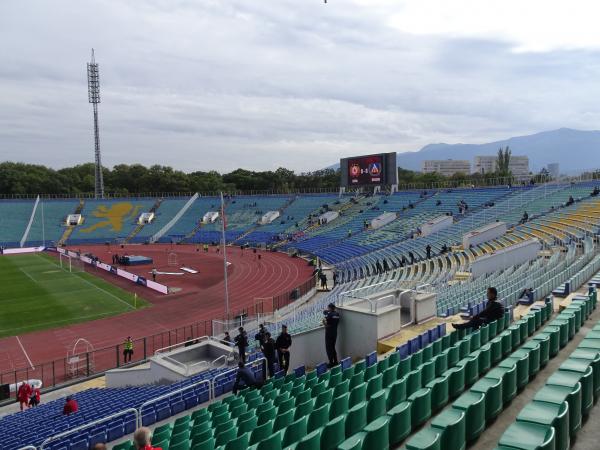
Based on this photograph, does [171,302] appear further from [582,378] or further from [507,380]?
[582,378]

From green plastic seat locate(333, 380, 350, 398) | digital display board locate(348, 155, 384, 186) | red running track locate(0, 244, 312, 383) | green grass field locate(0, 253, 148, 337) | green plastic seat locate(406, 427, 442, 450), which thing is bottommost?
red running track locate(0, 244, 312, 383)

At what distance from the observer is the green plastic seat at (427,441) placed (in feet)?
16.9

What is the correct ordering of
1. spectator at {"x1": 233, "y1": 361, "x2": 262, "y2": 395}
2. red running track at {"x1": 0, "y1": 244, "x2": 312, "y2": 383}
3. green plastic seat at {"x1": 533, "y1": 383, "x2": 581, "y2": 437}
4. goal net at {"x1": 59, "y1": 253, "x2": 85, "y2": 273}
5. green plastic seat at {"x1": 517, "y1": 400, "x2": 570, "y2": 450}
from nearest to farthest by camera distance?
1. green plastic seat at {"x1": 517, "y1": 400, "x2": 570, "y2": 450}
2. green plastic seat at {"x1": 533, "y1": 383, "x2": 581, "y2": 437}
3. spectator at {"x1": 233, "y1": 361, "x2": 262, "y2": 395}
4. red running track at {"x1": 0, "y1": 244, "x2": 312, "y2": 383}
5. goal net at {"x1": 59, "y1": 253, "x2": 85, "y2": 273}

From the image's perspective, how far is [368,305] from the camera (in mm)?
13750

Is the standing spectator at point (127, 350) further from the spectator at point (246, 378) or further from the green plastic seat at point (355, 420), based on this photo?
the green plastic seat at point (355, 420)

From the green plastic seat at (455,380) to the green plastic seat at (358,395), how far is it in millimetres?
1373

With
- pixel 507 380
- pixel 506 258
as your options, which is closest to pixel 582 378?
pixel 507 380

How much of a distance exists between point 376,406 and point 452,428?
1.62 meters

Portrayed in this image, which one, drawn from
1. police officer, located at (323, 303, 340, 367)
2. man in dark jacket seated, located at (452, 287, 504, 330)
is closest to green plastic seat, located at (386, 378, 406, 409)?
man in dark jacket seated, located at (452, 287, 504, 330)

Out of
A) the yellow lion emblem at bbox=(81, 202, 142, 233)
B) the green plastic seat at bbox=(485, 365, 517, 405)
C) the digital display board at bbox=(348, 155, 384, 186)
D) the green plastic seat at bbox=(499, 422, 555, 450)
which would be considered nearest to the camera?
the green plastic seat at bbox=(499, 422, 555, 450)

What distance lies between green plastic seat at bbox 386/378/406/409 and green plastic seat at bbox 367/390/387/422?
0.24 m

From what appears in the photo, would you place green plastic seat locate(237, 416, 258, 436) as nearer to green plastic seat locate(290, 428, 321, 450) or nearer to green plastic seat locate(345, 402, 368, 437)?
green plastic seat locate(345, 402, 368, 437)

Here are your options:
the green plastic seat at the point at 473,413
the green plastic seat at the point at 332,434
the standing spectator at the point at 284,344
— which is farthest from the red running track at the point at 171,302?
the green plastic seat at the point at 473,413

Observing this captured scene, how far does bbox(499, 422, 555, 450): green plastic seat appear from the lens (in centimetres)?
480
